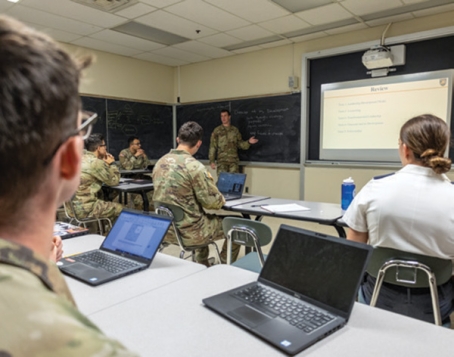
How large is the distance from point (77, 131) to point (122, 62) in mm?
6126

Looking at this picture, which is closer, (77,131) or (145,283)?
(77,131)

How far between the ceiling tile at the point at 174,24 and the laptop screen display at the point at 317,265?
12.2 ft

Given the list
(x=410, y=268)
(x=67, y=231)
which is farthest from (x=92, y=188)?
(x=410, y=268)

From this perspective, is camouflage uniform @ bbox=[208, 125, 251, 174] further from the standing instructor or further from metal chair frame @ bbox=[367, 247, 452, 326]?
metal chair frame @ bbox=[367, 247, 452, 326]

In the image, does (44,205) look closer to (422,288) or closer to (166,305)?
(166,305)

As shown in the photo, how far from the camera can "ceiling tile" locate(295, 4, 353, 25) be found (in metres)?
4.00

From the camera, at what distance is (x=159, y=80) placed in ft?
22.1

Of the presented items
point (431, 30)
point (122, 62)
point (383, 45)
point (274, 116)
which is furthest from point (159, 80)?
point (431, 30)

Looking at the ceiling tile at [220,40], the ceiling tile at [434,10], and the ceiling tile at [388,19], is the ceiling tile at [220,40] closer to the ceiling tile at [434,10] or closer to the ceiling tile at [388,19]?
the ceiling tile at [388,19]

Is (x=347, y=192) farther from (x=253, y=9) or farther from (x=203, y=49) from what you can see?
(x=203, y=49)

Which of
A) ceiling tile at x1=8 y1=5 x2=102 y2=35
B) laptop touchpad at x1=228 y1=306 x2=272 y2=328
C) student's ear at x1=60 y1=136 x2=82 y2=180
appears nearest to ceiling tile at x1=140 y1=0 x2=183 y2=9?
ceiling tile at x1=8 y1=5 x2=102 y2=35

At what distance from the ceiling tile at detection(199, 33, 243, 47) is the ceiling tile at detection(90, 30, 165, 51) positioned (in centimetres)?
81

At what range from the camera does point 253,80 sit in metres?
5.82

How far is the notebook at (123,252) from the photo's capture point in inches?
50.4
